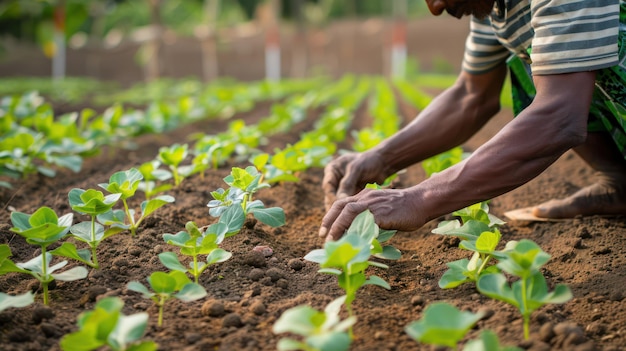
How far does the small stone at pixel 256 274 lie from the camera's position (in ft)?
5.90

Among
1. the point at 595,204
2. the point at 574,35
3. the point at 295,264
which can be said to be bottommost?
the point at 595,204

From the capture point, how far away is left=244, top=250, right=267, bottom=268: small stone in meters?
1.89

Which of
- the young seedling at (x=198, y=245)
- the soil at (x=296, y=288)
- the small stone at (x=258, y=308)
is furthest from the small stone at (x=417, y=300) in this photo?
the young seedling at (x=198, y=245)

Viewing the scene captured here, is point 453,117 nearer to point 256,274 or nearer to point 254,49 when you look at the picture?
point 256,274

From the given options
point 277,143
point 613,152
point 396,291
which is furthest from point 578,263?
point 277,143

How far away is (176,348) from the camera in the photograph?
55.1 inches

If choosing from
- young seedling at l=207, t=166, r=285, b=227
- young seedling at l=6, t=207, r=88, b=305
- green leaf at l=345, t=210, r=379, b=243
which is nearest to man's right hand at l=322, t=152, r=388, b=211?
young seedling at l=207, t=166, r=285, b=227

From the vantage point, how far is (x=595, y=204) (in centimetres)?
258

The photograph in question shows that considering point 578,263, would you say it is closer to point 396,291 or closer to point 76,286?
point 396,291

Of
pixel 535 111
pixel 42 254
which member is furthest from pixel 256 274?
pixel 535 111

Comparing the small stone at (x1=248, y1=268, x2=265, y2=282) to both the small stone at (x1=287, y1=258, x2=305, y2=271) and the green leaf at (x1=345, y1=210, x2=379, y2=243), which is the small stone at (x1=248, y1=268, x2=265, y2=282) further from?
the green leaf at (x1=345, y1=210, x2=379, y2=243)

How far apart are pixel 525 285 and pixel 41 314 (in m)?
1.14

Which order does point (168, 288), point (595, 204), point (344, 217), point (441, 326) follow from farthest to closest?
point (595, 204) < point (344, 217) < point (168, 288) < point (441, 326)

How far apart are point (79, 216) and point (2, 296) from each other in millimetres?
1242
